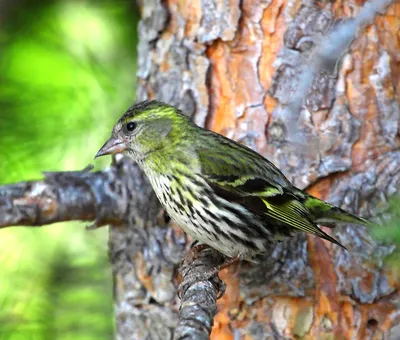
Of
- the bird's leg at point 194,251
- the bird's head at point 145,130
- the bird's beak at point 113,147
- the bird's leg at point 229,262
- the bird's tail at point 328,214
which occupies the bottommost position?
the bird's leg at point 194,251

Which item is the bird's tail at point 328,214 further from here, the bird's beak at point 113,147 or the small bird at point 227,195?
the bird's beak at point 113,147

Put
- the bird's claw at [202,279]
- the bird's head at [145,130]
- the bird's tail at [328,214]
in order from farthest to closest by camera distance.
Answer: the bird's head at [145,130] < the bird's tail at [328,214] < the bird's claw at [202,279]

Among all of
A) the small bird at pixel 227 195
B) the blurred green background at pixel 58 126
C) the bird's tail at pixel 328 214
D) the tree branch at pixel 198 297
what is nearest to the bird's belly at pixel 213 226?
the small bird at pixel 227 195

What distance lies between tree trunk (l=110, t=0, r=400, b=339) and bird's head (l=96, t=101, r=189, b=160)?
7.0 inches

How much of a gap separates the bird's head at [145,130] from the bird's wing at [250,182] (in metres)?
0.25

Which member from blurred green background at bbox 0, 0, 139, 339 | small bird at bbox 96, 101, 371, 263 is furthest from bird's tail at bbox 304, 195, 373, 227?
blurred green background at bbox 0, 0, 139, 339

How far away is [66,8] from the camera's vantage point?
3.91m

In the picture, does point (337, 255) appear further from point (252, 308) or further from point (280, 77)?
point (280, 77)

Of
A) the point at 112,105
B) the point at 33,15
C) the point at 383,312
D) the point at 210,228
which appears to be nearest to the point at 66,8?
the point at 33,15

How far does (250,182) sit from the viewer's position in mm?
3131

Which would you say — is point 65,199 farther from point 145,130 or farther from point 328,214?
point 328,214

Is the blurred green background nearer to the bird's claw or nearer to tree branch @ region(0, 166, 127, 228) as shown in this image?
tree branch @ region(0, 166, 127, 228)

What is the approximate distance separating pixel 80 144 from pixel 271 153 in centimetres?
103

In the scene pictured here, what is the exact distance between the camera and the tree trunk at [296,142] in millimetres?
3123
